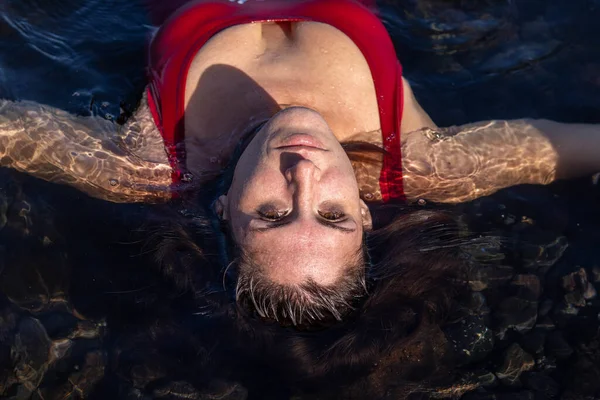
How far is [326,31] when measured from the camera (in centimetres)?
492

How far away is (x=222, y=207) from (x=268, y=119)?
0.65 m

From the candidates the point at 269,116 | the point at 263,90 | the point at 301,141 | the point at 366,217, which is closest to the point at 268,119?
the point at 269,116

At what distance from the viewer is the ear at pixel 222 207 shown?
4.45m

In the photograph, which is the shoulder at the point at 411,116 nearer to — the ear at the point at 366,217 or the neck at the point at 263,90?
the neck at the point at 263,90

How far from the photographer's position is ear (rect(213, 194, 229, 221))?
4445 millimetres

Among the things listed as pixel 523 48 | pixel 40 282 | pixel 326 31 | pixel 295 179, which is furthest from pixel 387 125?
pixel 40 282

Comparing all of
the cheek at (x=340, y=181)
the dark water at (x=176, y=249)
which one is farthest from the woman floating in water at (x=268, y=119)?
the cheek at (x=340, y=181)

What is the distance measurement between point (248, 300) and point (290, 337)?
343mm

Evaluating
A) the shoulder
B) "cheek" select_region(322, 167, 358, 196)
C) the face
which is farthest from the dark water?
"cheek" select_region(322, 167, 358, 196)

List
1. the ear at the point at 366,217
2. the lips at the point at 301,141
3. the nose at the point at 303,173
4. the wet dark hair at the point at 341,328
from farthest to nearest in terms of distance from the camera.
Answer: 1. the ear at the point at 366,217
2. the wet dark hair at the point at 341,328
3. the lips at the point at 301,141
4. the nose at the point at 303,173

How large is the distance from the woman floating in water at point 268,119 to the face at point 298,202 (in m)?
0.49

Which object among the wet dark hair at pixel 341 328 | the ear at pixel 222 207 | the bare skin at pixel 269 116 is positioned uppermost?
the bare skin at pixel 269 116

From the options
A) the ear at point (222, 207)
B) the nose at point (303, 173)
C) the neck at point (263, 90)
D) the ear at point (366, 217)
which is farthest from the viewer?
the neck at point (263, 90)

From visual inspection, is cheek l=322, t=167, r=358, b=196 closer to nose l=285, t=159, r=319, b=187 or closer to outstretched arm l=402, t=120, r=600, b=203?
nose l=285, t=159, r=319, b=187
